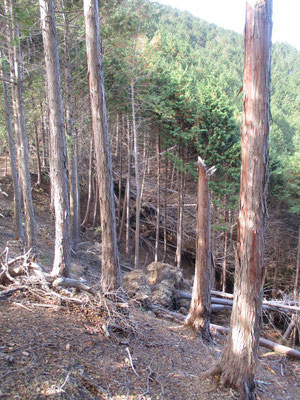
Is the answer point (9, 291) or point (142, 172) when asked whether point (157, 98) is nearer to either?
point (142, 172)

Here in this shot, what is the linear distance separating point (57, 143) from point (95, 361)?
4298 millimetres

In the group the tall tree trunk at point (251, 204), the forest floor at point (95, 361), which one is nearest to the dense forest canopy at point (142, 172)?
the tall tree trunk at point (251, 204)

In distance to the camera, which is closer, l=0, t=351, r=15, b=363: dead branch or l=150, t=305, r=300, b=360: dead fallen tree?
l=0, t=351, r=15, b=363: dead branch

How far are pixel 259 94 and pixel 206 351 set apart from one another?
5.59 meters

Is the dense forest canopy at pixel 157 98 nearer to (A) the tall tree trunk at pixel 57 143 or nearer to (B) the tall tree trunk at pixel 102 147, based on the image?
(A) the tall tree trunk at pixel 57 143

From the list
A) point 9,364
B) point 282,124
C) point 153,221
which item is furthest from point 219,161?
point 282,124

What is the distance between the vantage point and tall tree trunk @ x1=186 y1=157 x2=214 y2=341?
7242 millimetres

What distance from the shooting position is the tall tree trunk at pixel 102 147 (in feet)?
19.0

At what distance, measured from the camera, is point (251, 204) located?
13.6 feet

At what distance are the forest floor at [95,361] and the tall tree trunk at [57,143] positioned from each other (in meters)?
1.25

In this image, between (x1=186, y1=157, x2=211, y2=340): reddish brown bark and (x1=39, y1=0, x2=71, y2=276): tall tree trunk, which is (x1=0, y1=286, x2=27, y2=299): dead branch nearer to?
(x1=39, y1=0, x2=71, y2=276): tall tree trunk

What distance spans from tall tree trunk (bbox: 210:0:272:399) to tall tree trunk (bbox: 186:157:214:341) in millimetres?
2887

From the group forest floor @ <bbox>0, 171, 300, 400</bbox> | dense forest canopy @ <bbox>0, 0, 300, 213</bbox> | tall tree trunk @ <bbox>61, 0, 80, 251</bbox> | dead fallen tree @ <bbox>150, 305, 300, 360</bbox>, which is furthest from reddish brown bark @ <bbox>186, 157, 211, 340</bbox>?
dense forest canopy @ <bbox>0, 0, 300, 213</bbox>

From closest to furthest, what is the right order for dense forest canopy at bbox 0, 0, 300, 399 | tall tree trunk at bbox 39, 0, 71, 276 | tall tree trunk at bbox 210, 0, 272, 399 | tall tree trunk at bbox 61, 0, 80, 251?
tall tree trunk at bbox 210, 0, 272, 399, dense forest canopy at bbox 0, 0, 300, 399, tall tree trunk at bbox 39, 0, 71, 276, tall tree trunk at bbox 61, 0, 80, 251
